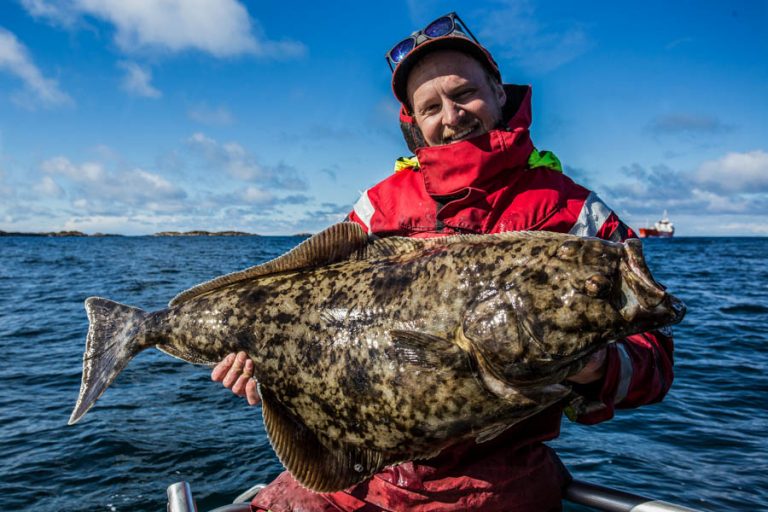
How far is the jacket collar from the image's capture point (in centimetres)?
326

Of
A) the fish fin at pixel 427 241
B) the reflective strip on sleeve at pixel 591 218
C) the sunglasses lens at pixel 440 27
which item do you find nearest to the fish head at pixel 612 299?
the fish fin at pixel 427 241

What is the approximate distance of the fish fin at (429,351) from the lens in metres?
2.45

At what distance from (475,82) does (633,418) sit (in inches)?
313

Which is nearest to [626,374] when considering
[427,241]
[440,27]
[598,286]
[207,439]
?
[598,286]

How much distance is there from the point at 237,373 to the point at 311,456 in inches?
21.9

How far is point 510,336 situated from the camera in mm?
2316

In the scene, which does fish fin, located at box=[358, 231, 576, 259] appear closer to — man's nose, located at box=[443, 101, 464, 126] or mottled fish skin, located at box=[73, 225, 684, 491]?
mottled fish skin, located at box=[73, 225, 684, 491]

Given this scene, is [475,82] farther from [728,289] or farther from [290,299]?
[728,289]

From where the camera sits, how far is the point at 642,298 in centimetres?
226

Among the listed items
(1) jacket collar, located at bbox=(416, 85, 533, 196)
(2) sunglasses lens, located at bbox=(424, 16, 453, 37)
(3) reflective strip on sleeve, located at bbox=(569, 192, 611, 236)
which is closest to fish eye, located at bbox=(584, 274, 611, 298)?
(3) reflective strip on sleeve, located at bbox=(569, 192, 611, 236)

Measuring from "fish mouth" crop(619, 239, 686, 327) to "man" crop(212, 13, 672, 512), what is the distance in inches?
15.3

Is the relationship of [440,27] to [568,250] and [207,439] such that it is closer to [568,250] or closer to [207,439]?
[568,250]

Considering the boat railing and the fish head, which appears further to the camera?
the boat railing

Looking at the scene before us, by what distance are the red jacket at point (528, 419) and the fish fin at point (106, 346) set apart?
1181 millimetres
